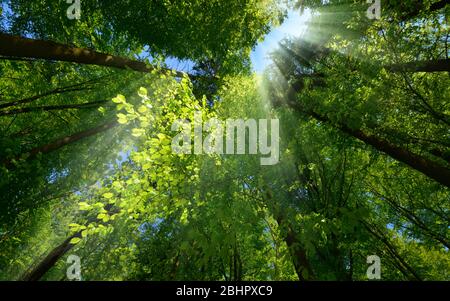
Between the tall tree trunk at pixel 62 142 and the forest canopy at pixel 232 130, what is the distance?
51mm

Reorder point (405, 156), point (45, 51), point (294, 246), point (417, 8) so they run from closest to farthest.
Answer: point (294, 246) < point (45, 51) < point (405, 156) < point (417, 8)

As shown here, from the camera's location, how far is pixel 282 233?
468 cm

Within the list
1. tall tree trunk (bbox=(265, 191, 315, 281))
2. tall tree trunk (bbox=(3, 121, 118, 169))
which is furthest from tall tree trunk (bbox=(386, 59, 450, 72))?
tall tree trunk (bbox=(3, 121, 118, 169))

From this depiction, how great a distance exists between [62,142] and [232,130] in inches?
245

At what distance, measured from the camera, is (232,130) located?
634 cm

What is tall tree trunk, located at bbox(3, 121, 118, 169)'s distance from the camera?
8.06 m

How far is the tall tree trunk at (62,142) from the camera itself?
806 cm

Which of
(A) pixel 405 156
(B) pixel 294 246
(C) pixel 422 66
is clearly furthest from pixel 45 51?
(A) pixel 405 156

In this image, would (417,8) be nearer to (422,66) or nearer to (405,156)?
(422,66)

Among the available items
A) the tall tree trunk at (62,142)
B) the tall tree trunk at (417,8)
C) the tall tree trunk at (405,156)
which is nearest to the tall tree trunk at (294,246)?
the tall tree trunk at (405,156)

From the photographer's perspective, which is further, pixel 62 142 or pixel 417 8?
pixel 62 142

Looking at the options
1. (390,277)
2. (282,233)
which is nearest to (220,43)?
(282,233)

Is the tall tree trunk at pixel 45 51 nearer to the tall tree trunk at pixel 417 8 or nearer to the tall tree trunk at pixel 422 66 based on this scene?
A: the tall tree trunk at pixel 422 66
